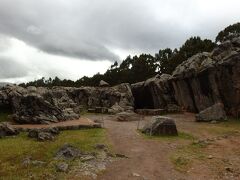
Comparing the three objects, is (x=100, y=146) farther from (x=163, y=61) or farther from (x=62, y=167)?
(x=163, y=61)

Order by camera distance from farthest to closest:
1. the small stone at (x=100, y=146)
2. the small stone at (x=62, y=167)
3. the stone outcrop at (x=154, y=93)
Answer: the stone outcrop at (x=154, y=93) < the small stone at (x=100, y=146) < the small stone at (x=62, y=167)

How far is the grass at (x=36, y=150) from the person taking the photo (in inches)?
824

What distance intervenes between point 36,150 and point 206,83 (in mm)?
34710

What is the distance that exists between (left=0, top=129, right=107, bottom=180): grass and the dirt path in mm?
2492

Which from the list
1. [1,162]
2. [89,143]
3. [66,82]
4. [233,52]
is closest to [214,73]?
[233,52]

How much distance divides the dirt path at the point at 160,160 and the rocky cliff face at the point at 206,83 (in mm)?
14949

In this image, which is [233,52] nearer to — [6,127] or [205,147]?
[205,147]

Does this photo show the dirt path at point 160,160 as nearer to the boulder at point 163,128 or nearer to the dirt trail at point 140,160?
the dirt trail at point 140,160

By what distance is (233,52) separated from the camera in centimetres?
4919

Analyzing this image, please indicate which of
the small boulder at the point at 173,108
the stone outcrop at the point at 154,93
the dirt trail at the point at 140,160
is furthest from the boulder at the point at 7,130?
the stone outcrop at the point at 154,93

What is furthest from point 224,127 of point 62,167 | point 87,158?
point 62,167

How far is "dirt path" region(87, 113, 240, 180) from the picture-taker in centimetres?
2112

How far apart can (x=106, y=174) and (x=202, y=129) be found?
20546 mm

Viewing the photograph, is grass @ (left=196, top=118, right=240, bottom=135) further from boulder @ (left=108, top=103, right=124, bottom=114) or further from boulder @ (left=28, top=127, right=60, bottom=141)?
boulder @ (left=108, top=103, right=124, bottom=114)
